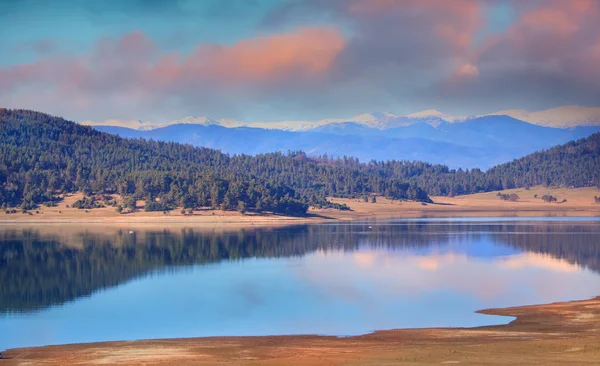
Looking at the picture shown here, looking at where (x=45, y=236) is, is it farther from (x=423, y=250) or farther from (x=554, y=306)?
(x=554, y=306)

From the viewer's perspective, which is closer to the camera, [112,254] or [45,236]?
[112,254]

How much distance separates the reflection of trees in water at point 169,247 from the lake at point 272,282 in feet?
0.72

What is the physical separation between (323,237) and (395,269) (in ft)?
146

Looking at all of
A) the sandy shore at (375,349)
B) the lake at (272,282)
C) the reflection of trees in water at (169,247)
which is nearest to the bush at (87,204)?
the reflection of trees in water at (169,247)

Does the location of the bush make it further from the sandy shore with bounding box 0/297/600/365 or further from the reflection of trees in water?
the sandy shore with bounding box 0/297/600/365

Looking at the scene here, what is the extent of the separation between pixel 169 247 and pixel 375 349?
6780 centimetres


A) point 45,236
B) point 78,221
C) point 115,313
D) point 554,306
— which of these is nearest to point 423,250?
point 554,306

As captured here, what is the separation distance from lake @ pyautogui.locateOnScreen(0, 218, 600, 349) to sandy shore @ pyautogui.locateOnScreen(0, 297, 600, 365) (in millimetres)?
3068

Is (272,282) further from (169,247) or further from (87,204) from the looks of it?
(87,204)

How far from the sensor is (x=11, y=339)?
129ft

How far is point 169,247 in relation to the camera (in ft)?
324

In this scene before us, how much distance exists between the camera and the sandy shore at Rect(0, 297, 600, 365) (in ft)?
102

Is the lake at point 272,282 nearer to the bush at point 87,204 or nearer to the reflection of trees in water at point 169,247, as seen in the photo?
the reflection of trees in water at point 169,247

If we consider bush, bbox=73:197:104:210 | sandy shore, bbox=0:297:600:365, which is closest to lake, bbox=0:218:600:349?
sandy shore, bbox=0:297:600:365
